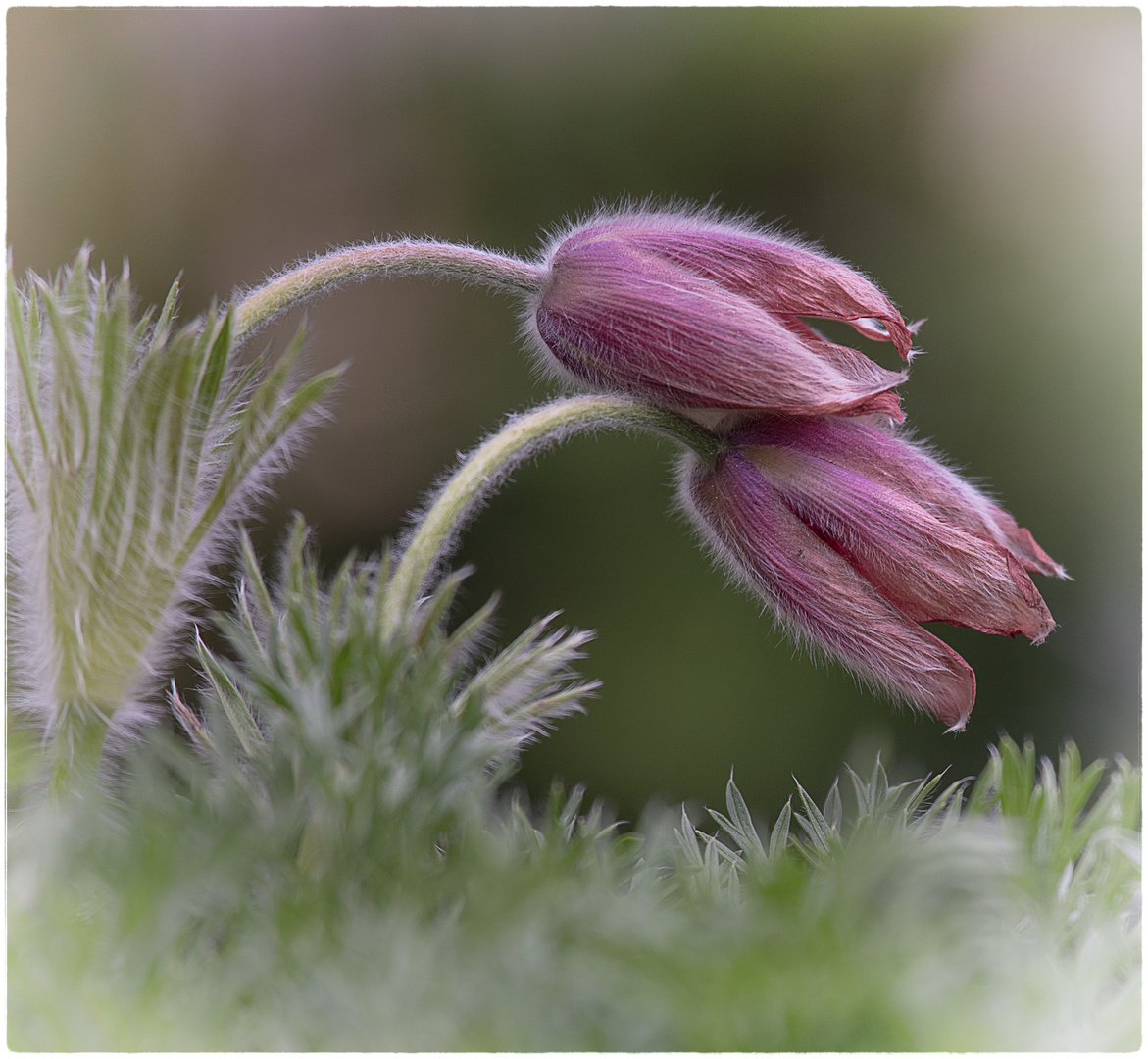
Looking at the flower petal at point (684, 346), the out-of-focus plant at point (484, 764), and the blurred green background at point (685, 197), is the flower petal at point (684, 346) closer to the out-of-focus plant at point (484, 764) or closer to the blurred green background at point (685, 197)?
the out-of-focus plant at point (484, 764)

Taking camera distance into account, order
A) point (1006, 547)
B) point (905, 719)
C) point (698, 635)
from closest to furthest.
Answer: point (1006, 547) < point (905, 719) < point (698, 635)

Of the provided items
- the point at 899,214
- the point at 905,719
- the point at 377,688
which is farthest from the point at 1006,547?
the point at 899,214

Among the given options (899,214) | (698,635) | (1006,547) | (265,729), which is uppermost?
(899,214)

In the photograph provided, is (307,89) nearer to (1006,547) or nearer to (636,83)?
(636,83)

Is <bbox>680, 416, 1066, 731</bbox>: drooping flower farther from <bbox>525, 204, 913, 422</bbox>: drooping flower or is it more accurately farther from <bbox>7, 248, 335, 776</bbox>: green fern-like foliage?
<bbox>7, 248, 335, 776</bbox>: green fern-like foliage

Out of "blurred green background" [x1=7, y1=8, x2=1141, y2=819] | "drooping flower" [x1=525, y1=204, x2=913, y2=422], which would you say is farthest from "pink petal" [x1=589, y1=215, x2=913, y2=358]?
"blurred green background" [x1=7, y1=8, x2=1141, y2=819]
